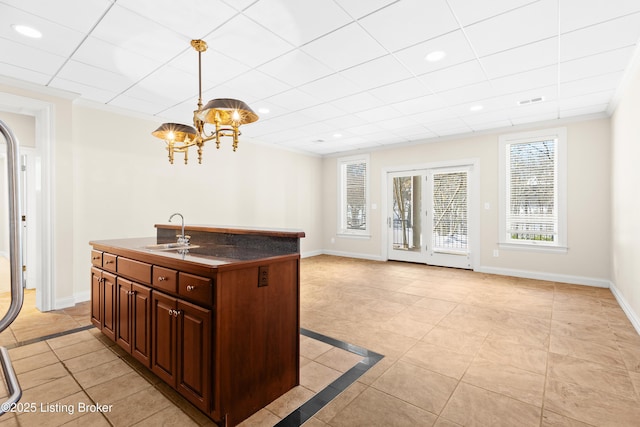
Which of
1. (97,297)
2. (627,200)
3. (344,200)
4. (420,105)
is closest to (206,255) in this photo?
(97,297)

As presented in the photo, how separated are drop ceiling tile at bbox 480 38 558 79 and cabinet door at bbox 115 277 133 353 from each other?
388 centimetres

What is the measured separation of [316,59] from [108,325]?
3144 millimetres

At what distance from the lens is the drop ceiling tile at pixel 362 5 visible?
7.52ft

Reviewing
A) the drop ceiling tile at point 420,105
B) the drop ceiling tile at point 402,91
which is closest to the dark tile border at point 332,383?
the drop ceiling tile at point 402,91

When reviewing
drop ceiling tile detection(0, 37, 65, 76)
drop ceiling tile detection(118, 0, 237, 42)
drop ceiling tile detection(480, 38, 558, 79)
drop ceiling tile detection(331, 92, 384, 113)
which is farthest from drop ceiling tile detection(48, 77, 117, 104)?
drop ceiling tile detection(480, 38, 558, 79)

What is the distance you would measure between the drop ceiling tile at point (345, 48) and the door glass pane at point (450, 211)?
4.05 meters

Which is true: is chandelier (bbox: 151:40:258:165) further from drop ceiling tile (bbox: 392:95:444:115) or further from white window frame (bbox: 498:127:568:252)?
white window frame (bbox: 498:127:568:252)

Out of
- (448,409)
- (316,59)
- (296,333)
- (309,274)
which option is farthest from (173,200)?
(448,409)

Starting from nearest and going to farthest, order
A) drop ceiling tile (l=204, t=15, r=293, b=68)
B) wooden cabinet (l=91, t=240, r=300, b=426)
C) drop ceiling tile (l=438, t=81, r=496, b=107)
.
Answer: wooden cabinet (l=91, t=240, r=300, b=426) < drop ceiling tile (l=204, t=15, r=293, b=68) < drop ceiling tile (l=438, t=81, r=496, b=107)

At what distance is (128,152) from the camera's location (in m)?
4.67

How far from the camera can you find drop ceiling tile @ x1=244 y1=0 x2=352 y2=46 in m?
2.30

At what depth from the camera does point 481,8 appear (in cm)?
236

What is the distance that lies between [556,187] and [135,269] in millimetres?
6187

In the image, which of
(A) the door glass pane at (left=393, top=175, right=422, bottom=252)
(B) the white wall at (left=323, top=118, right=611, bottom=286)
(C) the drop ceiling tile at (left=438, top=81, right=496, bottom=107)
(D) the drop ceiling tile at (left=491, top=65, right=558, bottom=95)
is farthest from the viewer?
(A) the door glass pane at (left=393, top=175, right=422, bottom=252)
